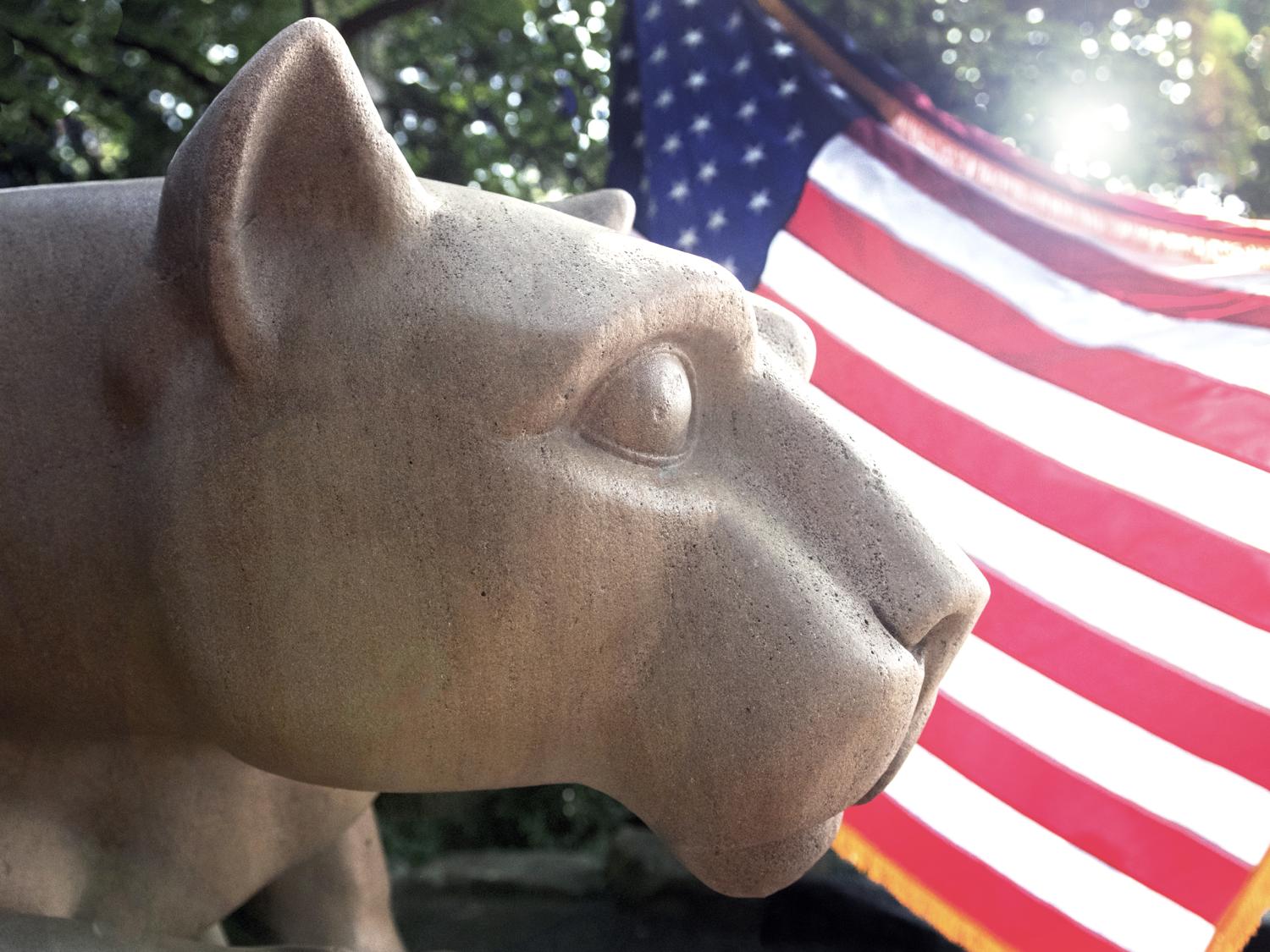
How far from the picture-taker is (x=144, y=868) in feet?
5.47

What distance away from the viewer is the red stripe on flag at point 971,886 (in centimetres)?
262

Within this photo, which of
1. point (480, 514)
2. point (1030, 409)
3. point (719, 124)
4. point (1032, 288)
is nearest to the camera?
point (480, 514)

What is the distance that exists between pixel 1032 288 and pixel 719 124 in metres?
1.12

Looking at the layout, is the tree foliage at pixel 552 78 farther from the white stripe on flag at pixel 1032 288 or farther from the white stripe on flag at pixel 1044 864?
the white stripe on flag at pixel 1044 864

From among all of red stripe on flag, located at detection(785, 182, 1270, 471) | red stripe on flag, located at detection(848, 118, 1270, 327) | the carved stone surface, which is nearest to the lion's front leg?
the carved stone surface

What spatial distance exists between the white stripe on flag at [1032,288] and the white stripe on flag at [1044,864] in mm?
1132

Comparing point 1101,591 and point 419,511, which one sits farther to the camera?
point 1101,591

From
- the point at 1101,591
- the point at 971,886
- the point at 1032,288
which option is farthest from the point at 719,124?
the point at 971,886

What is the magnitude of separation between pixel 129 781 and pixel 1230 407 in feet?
7.86

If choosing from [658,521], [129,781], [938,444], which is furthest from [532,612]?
[938,444]

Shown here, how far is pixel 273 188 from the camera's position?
138 centimetres

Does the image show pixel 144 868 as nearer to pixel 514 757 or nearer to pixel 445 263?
pixel 514 757

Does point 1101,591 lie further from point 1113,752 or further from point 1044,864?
point 1044,864

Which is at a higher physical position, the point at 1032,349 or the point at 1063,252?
the point at 1063,252
